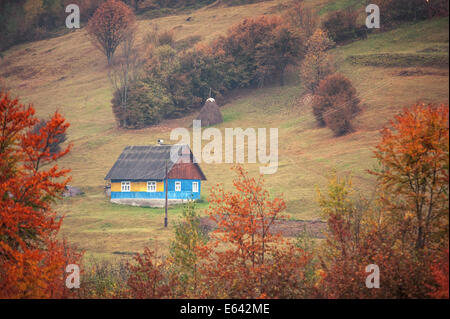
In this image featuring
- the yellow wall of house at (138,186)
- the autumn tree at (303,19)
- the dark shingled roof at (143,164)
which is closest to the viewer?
the yellow wall of house at (138,186)

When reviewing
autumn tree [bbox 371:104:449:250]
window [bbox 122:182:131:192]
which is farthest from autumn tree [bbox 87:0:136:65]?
autumn tree [bbox 371:104:449:250]

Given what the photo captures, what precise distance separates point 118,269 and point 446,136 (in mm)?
20504

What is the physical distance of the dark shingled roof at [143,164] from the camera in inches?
2169

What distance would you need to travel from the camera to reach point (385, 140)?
1058 inches

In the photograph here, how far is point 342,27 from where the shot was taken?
306ft

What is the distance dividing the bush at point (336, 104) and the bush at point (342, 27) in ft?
92.7

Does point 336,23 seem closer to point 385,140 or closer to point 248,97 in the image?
point 248,97

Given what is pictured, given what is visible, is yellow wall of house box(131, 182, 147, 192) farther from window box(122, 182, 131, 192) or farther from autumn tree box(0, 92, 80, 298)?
autumn tree box(0, 92, 80, 298)

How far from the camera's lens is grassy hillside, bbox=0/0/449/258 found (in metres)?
45.4

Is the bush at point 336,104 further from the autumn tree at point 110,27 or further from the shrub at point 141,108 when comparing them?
the autumn tree at point 110,27

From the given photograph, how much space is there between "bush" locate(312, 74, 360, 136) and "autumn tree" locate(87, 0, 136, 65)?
6438 centimetres

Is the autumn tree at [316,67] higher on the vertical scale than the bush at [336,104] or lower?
higher

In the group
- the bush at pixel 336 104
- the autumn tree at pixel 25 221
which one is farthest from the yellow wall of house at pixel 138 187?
the autumn tree at pixel 25 221

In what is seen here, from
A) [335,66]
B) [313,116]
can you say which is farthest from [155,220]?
[335,66]
